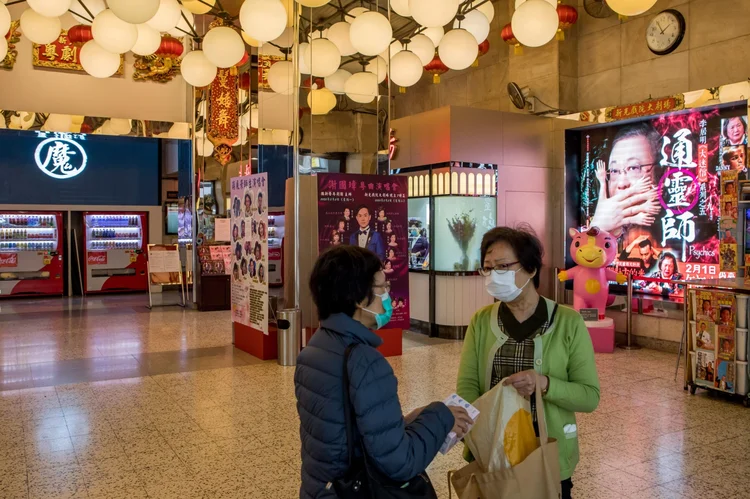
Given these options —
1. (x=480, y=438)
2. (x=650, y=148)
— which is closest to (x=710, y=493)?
(x=480, y=438)

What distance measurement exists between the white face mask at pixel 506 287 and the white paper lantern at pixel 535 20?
3003mm

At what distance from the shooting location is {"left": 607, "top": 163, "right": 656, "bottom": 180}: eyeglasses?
27.9ft

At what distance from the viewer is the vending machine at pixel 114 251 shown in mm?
14523

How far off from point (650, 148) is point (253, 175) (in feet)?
16.7

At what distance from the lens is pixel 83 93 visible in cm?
1180

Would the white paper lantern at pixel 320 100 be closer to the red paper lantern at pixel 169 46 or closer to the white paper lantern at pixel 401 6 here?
the white paper lantern at pixel 401 6

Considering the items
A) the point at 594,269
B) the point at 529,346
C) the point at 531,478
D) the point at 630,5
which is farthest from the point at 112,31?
the point at 594,269

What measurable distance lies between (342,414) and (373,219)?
583 cm

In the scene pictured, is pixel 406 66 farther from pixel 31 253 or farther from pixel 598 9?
pixel 31 253

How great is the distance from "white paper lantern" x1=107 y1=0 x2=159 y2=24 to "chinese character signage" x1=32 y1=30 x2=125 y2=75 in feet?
25.8

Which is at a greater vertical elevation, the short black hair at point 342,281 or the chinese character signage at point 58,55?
the chinese character signage at point 58,55

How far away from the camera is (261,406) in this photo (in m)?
5.68

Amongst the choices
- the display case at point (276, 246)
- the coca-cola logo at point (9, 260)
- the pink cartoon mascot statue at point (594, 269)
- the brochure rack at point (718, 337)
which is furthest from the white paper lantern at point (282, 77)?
the coca-cola logo at point (9, 260)

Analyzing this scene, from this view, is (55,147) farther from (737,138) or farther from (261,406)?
(737,138)
